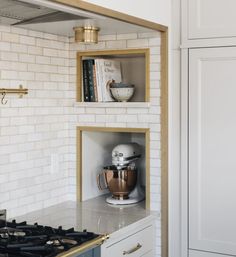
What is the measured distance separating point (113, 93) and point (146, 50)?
0.33m

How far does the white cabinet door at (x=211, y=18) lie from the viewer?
267 cm

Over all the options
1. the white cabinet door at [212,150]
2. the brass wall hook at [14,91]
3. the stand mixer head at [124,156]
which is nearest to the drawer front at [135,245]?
the white cabinet door at [212,150]

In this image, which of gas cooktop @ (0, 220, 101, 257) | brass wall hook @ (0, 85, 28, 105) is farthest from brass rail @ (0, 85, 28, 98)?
gas cooktop @ (0, 220, 101, 257)

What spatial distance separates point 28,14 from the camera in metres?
2.31

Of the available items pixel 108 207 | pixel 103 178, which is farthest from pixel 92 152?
pixel 108 207

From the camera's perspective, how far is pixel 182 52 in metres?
2.80

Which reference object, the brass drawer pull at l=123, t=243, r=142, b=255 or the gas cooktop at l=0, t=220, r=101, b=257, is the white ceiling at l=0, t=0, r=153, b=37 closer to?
the gas cooktop at l=0, t=220, r=101, b=257

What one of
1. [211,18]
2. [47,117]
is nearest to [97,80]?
[47,117]

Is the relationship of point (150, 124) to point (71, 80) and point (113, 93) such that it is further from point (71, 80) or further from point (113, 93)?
point (71, 80)

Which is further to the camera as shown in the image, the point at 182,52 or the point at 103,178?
the point at 103,178

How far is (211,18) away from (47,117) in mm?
1076

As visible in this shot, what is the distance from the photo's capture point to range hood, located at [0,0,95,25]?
6.90ft

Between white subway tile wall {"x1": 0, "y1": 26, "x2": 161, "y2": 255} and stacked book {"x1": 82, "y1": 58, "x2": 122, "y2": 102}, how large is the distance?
7 cm

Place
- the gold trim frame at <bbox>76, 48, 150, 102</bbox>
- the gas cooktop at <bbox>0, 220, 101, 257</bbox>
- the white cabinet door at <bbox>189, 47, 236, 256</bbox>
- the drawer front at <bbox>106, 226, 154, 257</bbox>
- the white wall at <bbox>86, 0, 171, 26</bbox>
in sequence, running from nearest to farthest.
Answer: the gas cooktop at <bbox>0, 220, 101, 257</bbox> < the white wall at <bbox>86, 0, 171, 26</bbox> < the drawer front at <bbox>106, 226, 154, 257</bbox> < the white cabinet door at <bbox>189, 47, 236, 256</bbox> < the gold trim frame at <bbox>76, 48, 150, 102</bbox>
